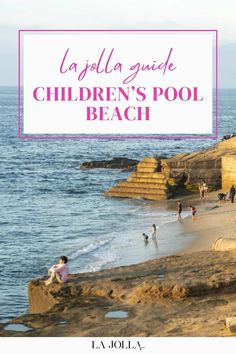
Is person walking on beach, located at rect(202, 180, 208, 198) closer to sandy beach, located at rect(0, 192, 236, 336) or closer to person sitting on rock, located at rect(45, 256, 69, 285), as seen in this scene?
sandy beach, located at rect(0, 192, 236, 336)

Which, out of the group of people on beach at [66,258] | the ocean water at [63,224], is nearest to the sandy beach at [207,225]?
the group of people on beach at [66,258]

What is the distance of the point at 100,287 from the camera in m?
16.5

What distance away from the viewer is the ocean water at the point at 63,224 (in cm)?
2459

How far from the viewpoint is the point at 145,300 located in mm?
15555

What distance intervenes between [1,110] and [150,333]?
153 m

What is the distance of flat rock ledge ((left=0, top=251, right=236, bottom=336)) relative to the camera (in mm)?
13738

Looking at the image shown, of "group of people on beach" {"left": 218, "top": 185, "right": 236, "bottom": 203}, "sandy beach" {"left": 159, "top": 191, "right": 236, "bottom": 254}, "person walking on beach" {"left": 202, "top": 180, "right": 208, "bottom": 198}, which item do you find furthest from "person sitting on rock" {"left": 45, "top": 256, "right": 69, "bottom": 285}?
"person walking on beach" {"left": 202, "top": 180, "right": 208, "bottom": 198}

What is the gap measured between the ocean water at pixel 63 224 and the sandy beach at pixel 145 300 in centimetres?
317

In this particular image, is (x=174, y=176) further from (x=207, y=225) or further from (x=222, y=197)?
(x=207, y=225)

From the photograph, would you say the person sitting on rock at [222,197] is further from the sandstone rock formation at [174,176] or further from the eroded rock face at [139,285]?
the eroded rock face at [139,285]

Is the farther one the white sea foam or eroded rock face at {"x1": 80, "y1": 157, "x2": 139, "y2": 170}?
eroded rock face at {"x1": 80, "y1": 157, "x2": 139, "y2": 170}

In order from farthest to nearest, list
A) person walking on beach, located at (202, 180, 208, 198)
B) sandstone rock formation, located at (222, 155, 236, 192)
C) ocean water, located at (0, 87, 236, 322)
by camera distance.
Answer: person walking on beach, located at (202, 180, 208, 198), sandstone rock formation, located at (222, 155, 236, 192), ocean water, located at (0, 87, 236, 322)
